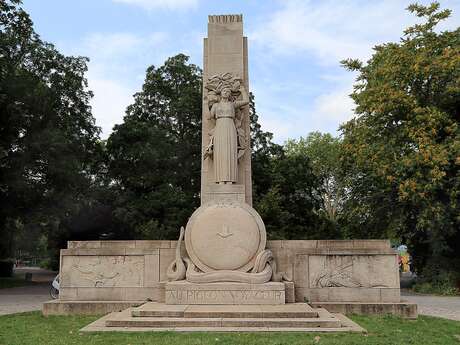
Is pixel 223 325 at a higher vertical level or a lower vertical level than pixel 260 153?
lower

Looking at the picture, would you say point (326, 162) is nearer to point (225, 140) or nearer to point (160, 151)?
point (160, 151)

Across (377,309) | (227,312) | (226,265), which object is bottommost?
(377,309)

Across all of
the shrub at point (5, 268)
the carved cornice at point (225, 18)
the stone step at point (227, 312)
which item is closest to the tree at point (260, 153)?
the carved cornice at point (225, 18)

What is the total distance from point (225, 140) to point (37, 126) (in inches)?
494

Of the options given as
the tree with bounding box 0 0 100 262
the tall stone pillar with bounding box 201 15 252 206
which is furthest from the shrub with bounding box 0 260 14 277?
the tall stone pillar with bounding box 201 15 252 206

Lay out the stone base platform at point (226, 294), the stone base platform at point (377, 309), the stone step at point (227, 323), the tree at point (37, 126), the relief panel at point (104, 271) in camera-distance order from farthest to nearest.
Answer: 1. the tree at point (37, 126)
2. the relief panel at point (104, 271)
3. the stone base platform at point (377, 309)
4. the stone base platform at point (226, 294)
5. the stone step at point (227, 323)

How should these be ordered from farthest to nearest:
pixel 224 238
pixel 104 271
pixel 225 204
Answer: pixel 104 271 < pixel 225 204 < pixel 224 238

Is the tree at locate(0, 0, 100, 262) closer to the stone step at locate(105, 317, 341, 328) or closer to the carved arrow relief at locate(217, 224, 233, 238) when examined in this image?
the carved arrow relief at locate(217, 224, 233, 238)

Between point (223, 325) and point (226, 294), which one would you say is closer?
point (223, 325)

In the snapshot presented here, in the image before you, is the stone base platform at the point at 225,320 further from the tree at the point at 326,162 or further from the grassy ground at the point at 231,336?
the tree at the point at 326,162

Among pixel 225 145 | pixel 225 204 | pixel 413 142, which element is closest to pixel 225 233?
pixel 225 204

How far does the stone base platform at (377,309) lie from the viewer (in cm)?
1155

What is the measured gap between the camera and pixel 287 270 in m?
12.4

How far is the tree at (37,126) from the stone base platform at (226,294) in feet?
37.1
